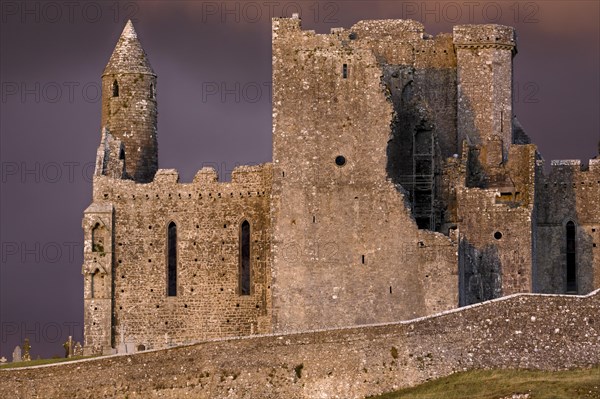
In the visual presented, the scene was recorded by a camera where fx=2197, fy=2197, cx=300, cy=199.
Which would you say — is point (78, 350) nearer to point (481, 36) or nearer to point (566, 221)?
point (566, 221)

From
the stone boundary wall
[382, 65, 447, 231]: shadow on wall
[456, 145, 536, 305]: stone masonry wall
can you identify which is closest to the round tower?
[382, 65, 447, 231]: shadow on wall

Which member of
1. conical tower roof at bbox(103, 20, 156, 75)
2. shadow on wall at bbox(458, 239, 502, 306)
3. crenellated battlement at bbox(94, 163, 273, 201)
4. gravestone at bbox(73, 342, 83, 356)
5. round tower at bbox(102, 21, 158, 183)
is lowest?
gravestone at bbox(73, 342, 83, 356)

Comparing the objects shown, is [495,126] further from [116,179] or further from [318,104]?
[116,179]

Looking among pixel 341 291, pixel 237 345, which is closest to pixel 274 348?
pixel 237 345

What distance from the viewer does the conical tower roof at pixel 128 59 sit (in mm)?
73688

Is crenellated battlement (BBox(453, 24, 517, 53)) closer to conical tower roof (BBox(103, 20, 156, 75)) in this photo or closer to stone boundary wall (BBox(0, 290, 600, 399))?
conical tower roof (BBox(103, 20, 156, 75))

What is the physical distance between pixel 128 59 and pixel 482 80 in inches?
471

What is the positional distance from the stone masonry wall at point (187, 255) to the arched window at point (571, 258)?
996cm

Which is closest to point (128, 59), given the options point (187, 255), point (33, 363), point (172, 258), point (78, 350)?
point (172, 258)

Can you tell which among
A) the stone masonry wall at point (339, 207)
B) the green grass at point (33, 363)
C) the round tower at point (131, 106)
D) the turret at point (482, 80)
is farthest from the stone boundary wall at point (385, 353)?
the round tower at point (131, 106)

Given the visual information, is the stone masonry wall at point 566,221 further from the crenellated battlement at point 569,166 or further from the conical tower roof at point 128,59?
the conical tower roof at point 128,59

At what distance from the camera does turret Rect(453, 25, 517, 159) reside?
71.4 metres

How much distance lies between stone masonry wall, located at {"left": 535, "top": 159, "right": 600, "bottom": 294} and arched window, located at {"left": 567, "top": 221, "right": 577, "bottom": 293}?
164 millimetres

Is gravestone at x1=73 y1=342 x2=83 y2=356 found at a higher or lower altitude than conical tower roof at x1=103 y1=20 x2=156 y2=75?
lower
